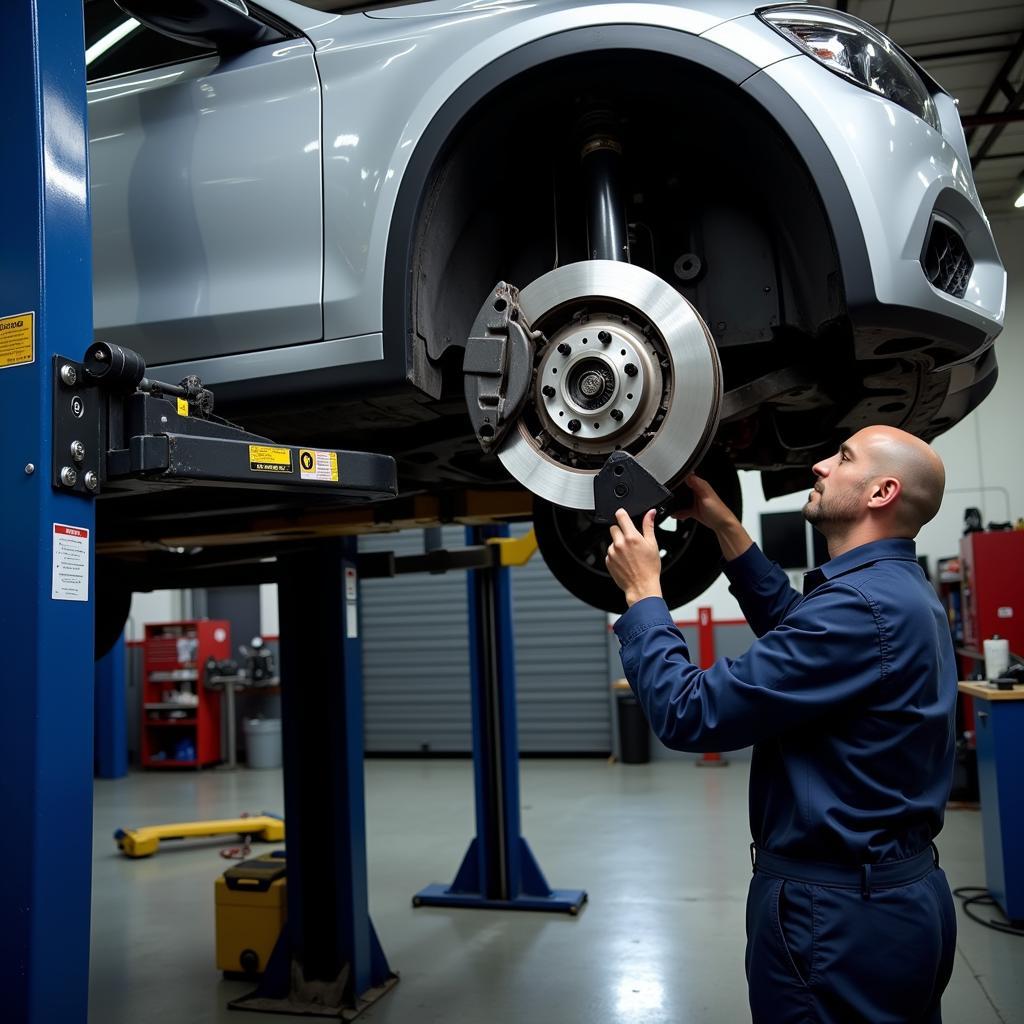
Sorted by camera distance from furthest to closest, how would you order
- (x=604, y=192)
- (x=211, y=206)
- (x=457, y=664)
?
(x=457, y=664), (x=211, y=206), (x=604, y=192)

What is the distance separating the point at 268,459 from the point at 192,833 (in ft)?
15.2

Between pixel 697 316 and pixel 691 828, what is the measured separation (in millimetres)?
4485

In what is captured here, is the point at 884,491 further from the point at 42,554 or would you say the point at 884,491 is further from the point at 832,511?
the point at 42,554

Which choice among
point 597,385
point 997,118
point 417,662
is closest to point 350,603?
point 597,385

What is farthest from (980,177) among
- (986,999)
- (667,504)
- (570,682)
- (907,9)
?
(667,504)

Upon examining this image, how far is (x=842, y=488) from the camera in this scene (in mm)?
1633

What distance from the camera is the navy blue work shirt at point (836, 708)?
56.7 inches

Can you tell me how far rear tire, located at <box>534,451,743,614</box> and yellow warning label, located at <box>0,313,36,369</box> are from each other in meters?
1.37

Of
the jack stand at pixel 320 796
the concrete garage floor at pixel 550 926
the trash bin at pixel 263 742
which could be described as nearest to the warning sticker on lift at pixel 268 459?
the jack stand at pixel 320 796

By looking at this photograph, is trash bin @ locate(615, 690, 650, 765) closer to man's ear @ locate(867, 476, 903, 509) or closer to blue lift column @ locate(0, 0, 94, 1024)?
man's ear @ locate(867, 476, 903, 509)

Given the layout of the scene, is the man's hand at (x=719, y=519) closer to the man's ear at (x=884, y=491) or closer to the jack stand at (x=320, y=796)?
the man's ear at (x=884, y=491)

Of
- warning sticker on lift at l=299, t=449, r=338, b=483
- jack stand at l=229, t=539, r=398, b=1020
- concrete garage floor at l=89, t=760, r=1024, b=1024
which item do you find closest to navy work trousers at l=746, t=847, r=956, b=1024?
warning sticker on lift at l=299, t=449, r=338, b=483

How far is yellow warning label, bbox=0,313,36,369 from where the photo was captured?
1.29m

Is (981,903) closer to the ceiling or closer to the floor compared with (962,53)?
closer to the floor
